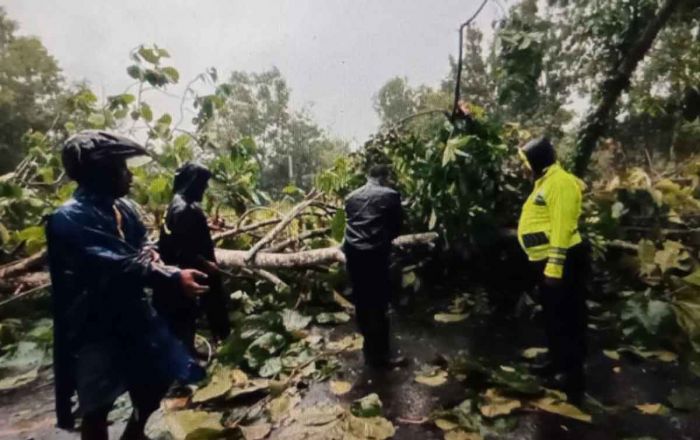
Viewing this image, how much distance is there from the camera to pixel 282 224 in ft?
19.7

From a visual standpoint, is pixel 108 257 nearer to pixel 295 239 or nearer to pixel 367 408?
pixel 367 408

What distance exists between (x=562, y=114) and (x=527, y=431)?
97.6ft

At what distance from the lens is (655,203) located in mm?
5543

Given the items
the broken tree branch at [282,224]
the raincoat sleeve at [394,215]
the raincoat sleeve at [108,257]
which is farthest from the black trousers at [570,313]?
the broken tree branch at [282,224]

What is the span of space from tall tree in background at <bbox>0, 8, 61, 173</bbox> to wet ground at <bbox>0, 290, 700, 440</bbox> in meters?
25.8

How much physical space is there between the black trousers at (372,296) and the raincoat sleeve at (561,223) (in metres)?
1.39

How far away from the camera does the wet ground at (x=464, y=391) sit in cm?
288

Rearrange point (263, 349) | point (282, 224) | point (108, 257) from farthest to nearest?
point (282, 224) → point (263, 349) → point (108, 257)

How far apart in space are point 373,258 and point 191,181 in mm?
1624

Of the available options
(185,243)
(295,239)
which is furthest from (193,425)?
(295,239)

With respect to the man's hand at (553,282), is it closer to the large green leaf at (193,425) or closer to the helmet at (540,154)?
the helmet at (540,154)

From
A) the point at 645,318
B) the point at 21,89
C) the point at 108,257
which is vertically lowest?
the point at 645,318

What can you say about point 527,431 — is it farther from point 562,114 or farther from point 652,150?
point 562,114

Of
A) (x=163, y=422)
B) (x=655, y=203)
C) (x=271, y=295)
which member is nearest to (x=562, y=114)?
(x=655, y=203)
